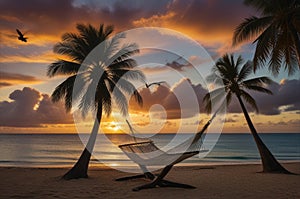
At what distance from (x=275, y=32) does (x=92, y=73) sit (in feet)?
24.9

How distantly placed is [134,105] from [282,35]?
6.98 meters

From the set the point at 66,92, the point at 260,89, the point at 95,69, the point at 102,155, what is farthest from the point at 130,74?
the point at 102,155

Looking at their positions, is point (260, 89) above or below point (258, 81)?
below

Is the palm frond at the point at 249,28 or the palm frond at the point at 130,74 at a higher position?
the palm frond at the point at 249,28

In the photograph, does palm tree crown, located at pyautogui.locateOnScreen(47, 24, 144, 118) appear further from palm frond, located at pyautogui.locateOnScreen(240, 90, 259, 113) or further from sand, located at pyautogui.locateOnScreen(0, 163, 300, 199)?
palm frond, located at pyautogui.locateOnScreen(240, 90, 259, 113)

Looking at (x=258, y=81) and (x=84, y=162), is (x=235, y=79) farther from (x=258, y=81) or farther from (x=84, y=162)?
(x=84, y=162)

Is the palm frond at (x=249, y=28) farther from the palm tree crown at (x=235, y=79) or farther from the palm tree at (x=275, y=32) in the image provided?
the palm tree crown at (x=235, y=79)

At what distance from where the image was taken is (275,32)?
11227 mm

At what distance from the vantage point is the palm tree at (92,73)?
13.5 meters

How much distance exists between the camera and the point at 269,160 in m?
14.9

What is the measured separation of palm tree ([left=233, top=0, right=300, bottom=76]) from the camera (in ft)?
34.2

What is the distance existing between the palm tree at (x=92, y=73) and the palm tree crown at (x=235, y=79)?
184 inches

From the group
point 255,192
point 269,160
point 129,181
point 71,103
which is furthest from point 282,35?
point 71,103

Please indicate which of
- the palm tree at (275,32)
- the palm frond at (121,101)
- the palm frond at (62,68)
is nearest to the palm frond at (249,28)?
the palm tree at (275,32)
